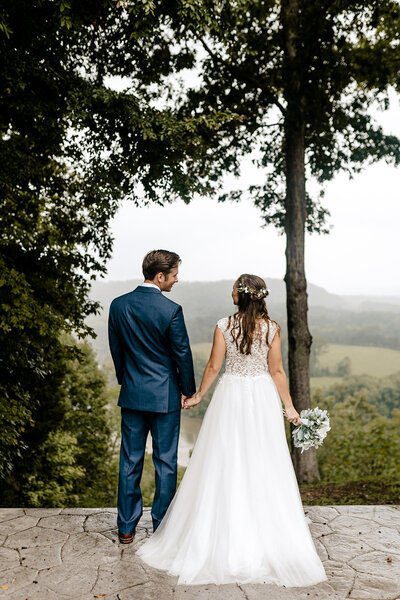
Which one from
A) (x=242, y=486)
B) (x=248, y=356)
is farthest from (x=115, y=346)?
(x=242, y=486)

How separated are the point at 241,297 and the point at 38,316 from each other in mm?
3608

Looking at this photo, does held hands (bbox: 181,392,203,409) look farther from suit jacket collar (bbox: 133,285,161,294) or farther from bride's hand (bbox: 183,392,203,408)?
suit jacket collar (bbox: 133,285,161,294)

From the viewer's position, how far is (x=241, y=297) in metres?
3.54

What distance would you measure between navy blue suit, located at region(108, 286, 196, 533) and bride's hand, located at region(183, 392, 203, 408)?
4 cm

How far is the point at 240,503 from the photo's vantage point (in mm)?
3375

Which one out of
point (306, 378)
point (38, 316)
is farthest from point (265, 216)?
point (38, 316)

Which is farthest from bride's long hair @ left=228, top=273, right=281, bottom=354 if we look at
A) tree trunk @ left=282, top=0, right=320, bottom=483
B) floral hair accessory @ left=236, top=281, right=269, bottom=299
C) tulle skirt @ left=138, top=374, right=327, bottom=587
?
tree trunk @ left=282, top=0, right=320, bottom=483

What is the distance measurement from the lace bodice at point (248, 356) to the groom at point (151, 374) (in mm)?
299

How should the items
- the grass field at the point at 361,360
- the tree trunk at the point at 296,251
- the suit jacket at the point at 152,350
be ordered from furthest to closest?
the grass field at the point at 361,360, the tree trunk at the point at 296,251, the suit jacket at the point at 152,350

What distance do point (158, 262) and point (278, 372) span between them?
1.22m

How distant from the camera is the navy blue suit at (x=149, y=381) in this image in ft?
11.9

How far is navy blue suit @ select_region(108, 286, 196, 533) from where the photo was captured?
3.62 m

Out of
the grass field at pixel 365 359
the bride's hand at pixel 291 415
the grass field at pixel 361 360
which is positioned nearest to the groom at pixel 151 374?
the bride's hand at pixel 291 415

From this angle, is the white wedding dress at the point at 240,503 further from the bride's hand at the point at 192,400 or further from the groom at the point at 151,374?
the groom at the point at 151,374
